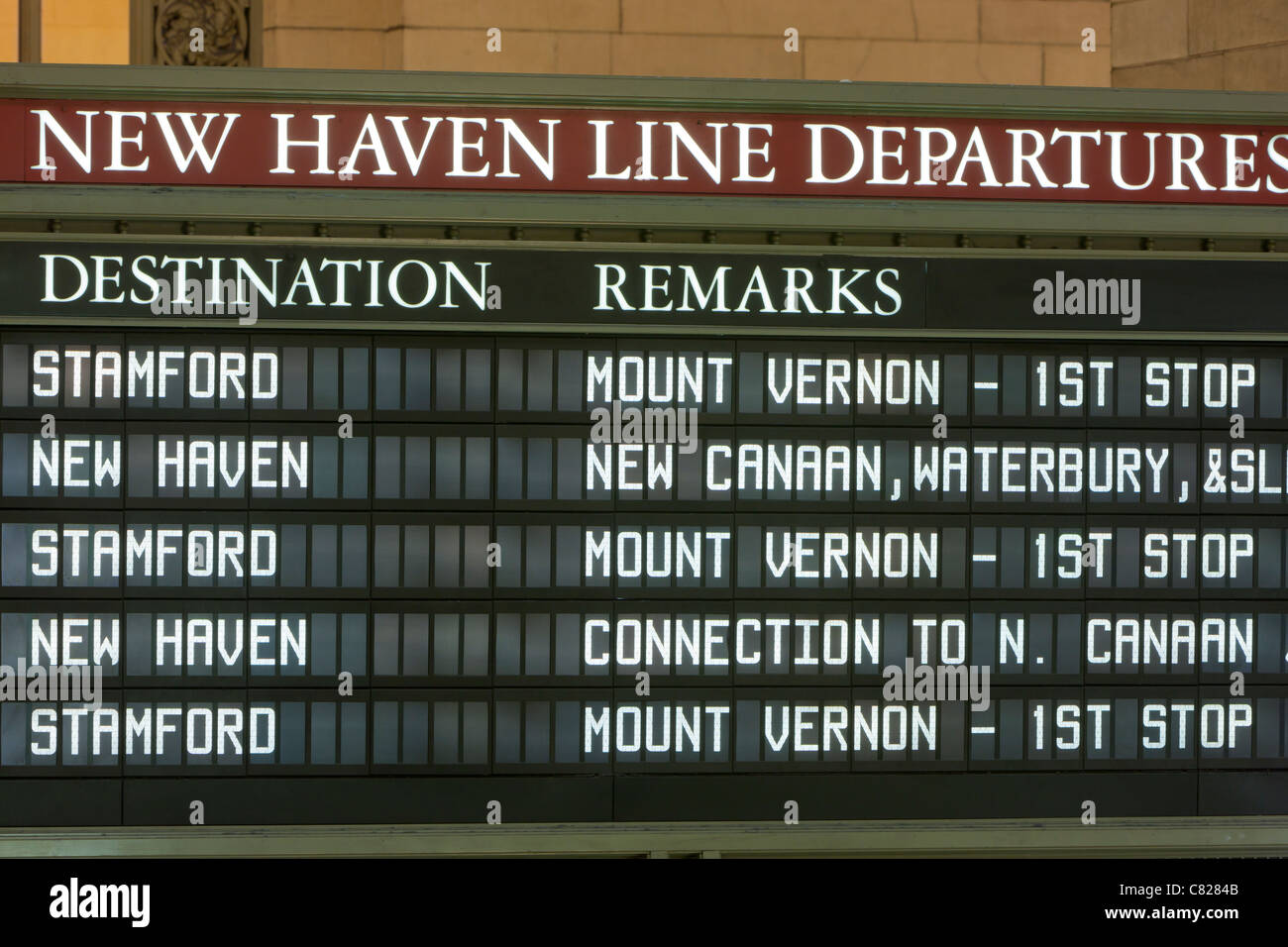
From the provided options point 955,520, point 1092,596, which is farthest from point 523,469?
point 1092,596

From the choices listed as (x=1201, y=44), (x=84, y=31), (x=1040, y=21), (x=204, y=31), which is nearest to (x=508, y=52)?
(x=204, y=31)

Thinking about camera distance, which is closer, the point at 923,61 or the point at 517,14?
the point at 517,14

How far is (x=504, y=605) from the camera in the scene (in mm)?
5520

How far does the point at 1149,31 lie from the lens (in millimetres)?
8883

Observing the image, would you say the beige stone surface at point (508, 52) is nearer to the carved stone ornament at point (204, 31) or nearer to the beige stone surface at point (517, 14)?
the beige stone surface at point (517, 14)

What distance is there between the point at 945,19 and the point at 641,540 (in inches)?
162

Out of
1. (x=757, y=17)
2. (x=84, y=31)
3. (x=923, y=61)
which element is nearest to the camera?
(x=757, y=17)

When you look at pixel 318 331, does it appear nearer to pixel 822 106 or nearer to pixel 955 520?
pixel 822 106

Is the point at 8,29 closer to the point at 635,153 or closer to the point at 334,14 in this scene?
the point at 334,14

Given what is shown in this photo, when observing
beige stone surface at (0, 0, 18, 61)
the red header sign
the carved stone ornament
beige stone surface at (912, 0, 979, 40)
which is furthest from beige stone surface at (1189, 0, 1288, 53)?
beige stone surface at (0, 0, 18, 61)

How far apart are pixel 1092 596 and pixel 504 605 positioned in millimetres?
2416

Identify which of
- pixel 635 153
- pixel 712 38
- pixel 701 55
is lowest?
pixel 635 153

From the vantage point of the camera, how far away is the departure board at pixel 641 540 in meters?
5.41

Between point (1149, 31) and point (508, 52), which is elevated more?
point (1149, 31)
